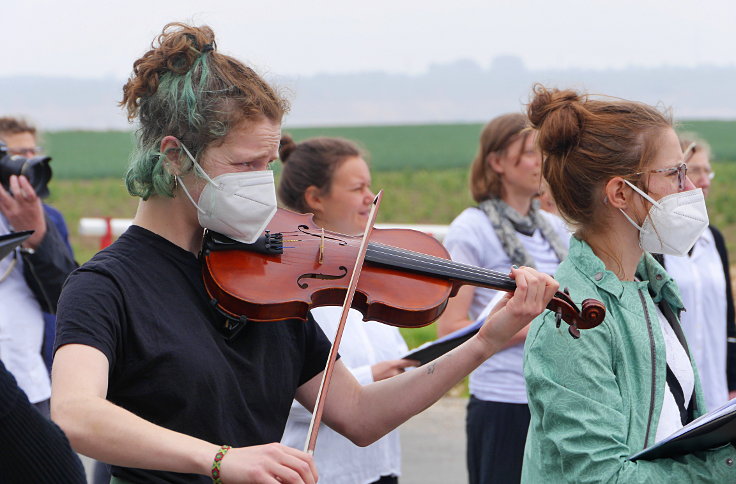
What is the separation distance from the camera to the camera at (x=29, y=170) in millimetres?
4043

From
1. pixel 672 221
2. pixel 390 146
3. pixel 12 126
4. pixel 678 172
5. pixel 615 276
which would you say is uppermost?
pixel 678 172

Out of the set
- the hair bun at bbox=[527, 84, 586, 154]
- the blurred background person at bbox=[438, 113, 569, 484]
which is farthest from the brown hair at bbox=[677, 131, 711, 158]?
the hair bun at bbox=[527, 84, 586, 154]

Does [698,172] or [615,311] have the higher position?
[615,311]

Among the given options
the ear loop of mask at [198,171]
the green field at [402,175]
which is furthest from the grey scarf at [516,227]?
the green field at [402,175]

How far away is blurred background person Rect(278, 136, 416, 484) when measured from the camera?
3025 millimetres

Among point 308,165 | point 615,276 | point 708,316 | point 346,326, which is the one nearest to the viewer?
point 615,276

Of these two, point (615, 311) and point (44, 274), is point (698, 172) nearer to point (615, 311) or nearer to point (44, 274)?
point (615, 311)

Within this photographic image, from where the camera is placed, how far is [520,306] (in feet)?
7.16

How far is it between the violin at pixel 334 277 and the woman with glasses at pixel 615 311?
123 mm

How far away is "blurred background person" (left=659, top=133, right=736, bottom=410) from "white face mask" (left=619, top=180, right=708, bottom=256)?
172cm

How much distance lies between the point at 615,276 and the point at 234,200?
92cm

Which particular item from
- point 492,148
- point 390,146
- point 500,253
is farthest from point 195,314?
point 390,146

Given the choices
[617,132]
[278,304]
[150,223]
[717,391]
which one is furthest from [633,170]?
[717,391]

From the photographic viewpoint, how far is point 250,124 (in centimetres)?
208
